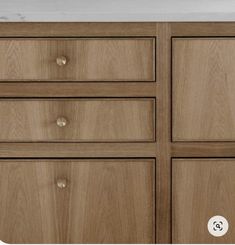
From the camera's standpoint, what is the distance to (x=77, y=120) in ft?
3.11

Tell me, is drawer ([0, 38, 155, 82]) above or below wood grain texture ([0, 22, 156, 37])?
below

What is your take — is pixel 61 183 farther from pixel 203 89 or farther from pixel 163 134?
pixel 203 89

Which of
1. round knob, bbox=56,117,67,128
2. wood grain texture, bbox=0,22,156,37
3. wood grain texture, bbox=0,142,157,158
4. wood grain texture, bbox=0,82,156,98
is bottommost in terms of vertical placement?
wood grain texture, bbox=0,142,157,158

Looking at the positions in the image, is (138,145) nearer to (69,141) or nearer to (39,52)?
(69,141)

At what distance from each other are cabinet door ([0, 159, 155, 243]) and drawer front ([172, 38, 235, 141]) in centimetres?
12

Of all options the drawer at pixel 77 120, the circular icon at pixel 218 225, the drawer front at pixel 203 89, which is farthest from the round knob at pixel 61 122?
the circular icon at pixel 218 225

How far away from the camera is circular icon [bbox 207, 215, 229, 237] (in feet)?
3.15

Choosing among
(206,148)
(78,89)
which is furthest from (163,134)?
(78,89)

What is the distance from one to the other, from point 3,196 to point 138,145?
12.1 inches

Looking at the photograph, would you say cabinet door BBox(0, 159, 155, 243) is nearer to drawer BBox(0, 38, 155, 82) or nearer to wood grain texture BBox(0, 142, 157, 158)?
wood grain texture BBox(0, 142, 157, 158)

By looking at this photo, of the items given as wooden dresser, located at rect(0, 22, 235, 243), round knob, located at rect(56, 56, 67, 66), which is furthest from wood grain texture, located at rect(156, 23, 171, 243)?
round knob, located at rect(56, 56, 67, 66)
